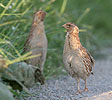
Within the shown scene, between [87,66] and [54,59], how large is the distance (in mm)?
2113

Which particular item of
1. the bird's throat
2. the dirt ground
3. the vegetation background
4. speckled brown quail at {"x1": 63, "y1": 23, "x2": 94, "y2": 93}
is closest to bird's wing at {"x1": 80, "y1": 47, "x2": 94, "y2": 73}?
speckled brown quail at {"x1": 63, "y1": 23, "x2": 94, "y2": 93}

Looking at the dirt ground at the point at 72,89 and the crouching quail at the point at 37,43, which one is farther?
the crouching quail at the point at 37,43

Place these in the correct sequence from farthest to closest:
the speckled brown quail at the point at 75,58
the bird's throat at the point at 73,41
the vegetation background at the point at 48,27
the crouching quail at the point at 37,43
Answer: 1. the crouching quail at the point at 37,43
2. the vegetation background at the point at 48,27
3. the bird's throat at the point at 73,41
4. the speckled brown quail at the point at 75,58

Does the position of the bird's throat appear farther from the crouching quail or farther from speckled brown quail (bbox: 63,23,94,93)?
the crouching quail

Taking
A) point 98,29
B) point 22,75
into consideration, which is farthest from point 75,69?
point 98,29

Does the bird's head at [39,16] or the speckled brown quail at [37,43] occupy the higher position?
the bird's head at [39,16]

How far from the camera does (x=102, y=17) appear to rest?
12188 millimetres

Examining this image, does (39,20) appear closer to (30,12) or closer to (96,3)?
(30,12)

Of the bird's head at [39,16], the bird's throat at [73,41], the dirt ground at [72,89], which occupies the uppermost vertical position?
the bird's head at [39,16]

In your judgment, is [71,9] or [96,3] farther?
[96,3]

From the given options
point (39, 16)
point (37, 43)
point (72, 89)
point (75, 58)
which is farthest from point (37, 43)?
point (72, 89)

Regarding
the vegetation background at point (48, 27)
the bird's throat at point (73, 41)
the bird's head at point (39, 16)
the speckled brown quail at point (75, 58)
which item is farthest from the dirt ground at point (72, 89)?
the bird's head at point (39, 16)

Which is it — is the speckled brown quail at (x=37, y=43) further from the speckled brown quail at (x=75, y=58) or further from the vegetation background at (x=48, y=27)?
the speckled brown quail at (x=75, y=58)

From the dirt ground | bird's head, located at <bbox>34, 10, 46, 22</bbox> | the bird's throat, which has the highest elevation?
bird's head, located at <bbox>34, 10, 46, 22</bbox>
